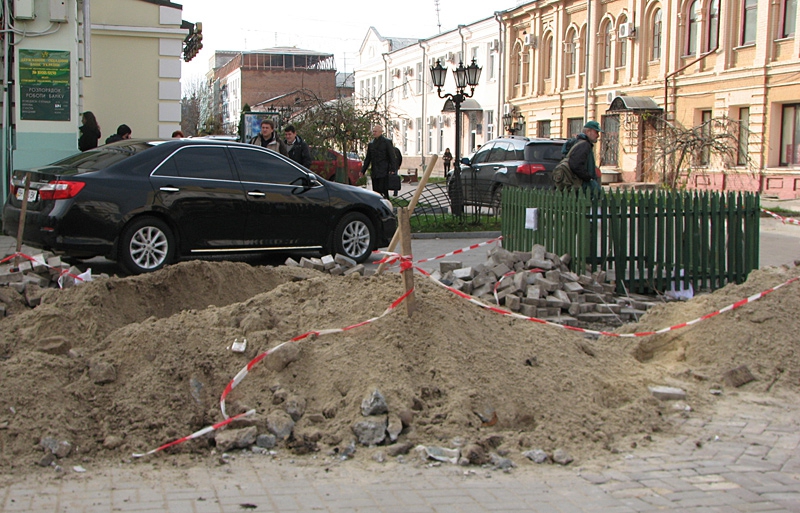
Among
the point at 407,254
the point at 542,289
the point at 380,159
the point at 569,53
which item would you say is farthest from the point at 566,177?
the point at 569,53

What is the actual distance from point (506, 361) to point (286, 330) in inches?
58.8

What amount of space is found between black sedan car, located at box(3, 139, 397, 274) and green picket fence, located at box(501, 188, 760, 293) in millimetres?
2400

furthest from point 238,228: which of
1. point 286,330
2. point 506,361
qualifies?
point 506,361

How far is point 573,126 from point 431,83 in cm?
1689

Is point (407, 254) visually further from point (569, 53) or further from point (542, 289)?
point (569, 53)

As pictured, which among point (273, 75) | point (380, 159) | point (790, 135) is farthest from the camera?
point (273, 75)

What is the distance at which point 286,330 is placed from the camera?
580 centimetres

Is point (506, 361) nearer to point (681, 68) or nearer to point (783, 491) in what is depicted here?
point (783, 491)

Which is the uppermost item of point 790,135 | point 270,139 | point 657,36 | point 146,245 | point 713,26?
point 657,36

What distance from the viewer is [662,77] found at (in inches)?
1345

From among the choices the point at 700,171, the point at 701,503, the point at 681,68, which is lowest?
the point at 701,503

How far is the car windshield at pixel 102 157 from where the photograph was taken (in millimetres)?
9734

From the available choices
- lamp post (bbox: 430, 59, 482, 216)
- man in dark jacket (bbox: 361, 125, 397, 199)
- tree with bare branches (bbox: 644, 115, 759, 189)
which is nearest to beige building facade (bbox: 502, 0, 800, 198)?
tree with bare branches (bbox: 644, 115, 759, 189)

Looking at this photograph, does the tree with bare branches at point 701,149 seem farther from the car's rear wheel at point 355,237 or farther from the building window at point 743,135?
the car's rear wheel at point 355,237
